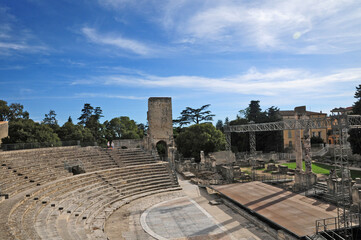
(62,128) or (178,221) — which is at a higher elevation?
(62,128)

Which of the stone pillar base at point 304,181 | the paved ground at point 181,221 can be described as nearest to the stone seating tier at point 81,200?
the paved ground at point 181,221

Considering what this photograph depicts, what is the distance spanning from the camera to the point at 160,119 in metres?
32.6

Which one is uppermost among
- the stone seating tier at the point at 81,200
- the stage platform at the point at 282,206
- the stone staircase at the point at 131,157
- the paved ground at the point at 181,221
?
the stone staircase at the point at 131,157

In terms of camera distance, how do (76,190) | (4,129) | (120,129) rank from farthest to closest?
(120,129)
(4,129)
(76,190)

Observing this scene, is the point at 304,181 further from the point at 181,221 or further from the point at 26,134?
the point at 26,134

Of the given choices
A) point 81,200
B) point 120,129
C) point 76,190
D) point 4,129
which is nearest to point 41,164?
point 76,190

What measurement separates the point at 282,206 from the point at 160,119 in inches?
→ 796

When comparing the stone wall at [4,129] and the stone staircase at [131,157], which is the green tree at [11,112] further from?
the stone staircase at [131,157]

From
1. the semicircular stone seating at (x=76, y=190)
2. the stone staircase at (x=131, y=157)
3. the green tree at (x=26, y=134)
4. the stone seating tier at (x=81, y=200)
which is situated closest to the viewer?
the stone seating tier at (x=81, y=200)

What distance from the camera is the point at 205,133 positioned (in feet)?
133

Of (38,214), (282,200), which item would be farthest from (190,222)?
(38,214)

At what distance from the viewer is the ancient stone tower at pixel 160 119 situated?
106ft

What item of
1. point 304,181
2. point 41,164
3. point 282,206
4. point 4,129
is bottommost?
point 282,206

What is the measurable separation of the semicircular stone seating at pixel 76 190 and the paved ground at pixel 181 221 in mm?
929
